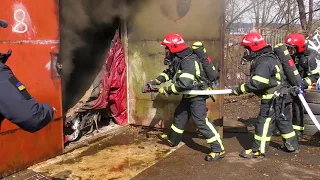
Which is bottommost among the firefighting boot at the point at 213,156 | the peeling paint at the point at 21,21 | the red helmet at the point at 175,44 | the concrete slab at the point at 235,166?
the concrete slab at the point at 235,166

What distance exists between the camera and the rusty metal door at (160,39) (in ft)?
18.1

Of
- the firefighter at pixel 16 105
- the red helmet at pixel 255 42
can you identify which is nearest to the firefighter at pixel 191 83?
the red helmet at pixel 255 42

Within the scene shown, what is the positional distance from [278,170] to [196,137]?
5.70ft

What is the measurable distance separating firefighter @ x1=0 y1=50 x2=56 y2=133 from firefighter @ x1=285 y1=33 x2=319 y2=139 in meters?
4.20

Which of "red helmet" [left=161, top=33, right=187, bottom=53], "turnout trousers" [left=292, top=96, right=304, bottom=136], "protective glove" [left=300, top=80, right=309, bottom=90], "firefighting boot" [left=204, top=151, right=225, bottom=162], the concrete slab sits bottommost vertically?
the concrete slab

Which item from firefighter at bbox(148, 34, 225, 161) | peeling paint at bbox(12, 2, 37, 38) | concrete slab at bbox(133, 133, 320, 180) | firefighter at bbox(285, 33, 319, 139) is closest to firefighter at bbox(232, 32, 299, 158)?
concrete slab at bbox(133, 133, 320, 180)

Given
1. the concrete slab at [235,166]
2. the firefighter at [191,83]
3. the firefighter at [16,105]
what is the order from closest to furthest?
1. the firefighter at [16,105]
2. the concrete slab at [235,166]
3. the firefighter at [191,83]

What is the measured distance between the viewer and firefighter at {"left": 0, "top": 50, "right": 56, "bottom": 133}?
2.25 m

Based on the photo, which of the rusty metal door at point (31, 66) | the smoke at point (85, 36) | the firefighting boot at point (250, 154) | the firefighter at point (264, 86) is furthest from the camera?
the smoke at point (85, 36)

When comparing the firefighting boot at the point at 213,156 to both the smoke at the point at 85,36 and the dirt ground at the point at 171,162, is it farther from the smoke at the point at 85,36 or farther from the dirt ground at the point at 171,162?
the smoke at the point at 85,36

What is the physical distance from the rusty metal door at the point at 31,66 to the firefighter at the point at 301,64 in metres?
3.60

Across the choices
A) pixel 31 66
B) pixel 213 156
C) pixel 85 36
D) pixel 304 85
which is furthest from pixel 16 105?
pixel 304 85

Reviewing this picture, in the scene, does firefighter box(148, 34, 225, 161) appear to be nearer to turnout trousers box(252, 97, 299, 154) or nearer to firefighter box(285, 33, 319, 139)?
turnout trousers box(252, 97, 299, 154)

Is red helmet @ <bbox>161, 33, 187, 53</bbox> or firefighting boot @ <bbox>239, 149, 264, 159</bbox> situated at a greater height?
red helmet @ <bbox>161, 33, 187, 53</bbox>
